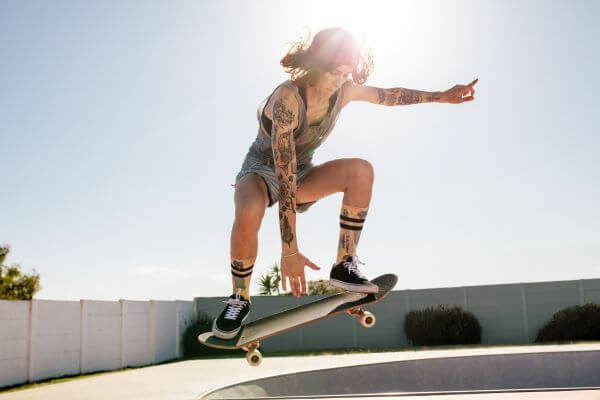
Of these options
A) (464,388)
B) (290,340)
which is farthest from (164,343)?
(464,388)

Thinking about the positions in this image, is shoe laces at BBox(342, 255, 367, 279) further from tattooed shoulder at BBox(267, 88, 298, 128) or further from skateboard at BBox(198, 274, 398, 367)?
tattooed shoulder at BBox(267, 88, 298, 128)

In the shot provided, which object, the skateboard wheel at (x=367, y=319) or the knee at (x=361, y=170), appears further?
the skateboard wheel at (x=367, y=319)

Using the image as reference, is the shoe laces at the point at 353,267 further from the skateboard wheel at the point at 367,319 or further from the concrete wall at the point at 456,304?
the concrete wall at the point at 456,304

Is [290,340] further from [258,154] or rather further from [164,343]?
[258,154]

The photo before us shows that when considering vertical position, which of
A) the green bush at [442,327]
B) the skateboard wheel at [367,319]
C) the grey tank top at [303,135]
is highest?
the grey tank top at [303,135]

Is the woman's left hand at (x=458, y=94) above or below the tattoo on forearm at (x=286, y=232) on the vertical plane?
above

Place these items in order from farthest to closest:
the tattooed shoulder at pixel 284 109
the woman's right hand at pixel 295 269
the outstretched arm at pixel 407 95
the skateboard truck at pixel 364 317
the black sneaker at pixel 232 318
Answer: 1. the outstretched arm at pixel 407 95
2. the skateboard truck at pixel 364 317
3. the black sneaker at pixel 232 318
4. the tattooed shoulder at pixel 284 109
5. the woman's right hand at pixel 295 269

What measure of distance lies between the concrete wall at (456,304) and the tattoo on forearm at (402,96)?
1621 centimetres

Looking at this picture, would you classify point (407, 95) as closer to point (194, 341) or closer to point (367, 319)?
point (367, 319)

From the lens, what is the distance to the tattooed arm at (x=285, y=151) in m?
4.09

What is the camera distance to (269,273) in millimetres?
29078

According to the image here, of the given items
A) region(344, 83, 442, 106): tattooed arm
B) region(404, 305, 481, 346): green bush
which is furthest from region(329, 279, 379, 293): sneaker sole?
region(404, 305, 481, 346): green bush

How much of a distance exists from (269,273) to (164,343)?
962 cm

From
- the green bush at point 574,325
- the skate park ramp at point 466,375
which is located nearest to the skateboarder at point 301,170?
the skate park ramp at point 466,375
